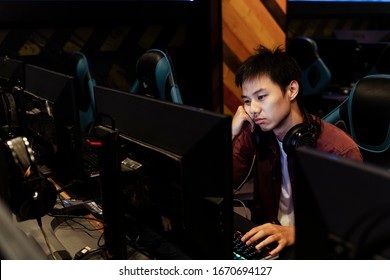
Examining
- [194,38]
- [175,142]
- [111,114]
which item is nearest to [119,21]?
[194,38]

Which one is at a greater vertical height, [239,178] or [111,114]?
[111,114]

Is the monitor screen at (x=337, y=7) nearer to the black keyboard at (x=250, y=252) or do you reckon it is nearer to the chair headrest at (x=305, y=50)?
the chair headrest at (x=305, y=50)

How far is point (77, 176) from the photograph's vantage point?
1.60 m

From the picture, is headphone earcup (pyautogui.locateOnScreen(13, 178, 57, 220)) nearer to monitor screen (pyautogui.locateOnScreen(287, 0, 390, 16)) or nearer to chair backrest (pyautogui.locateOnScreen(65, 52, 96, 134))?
chair backrest (pyautogui.locateOnScreen(65, 52, 96, 134))

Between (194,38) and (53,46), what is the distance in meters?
1.28

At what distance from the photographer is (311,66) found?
4.39 m

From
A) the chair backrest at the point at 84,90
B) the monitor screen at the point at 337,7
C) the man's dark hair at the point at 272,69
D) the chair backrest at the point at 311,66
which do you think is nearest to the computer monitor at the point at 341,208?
the man's dark hair at the point at 272,69

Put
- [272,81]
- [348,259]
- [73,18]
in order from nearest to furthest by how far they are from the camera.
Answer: [348,259]
[272,81]
[73,18]

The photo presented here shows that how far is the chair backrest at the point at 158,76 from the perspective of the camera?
2.66 m

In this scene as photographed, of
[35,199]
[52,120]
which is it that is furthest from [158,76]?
[35,199]

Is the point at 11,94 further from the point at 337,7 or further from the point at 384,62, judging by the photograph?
the point at 337,7

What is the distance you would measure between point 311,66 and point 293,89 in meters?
2.93

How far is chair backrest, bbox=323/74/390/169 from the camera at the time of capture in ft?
5.35
